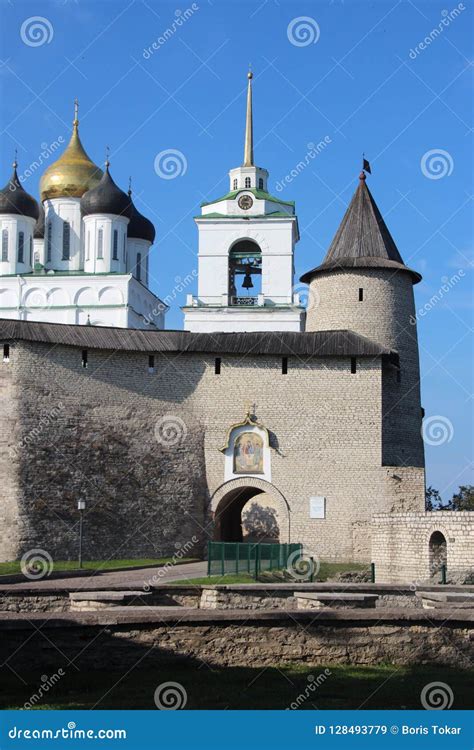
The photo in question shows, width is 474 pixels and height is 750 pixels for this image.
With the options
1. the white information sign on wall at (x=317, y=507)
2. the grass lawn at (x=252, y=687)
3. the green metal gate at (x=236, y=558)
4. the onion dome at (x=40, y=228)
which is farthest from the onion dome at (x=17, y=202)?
the grass lawn at (x=252, y=687)

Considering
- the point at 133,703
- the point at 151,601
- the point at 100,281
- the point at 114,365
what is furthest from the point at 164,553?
the point at 100,281

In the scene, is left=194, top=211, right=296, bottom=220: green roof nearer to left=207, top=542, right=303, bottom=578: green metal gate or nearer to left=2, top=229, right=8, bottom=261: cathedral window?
left=2, top=229, right=8, bottom=261: cathedral window

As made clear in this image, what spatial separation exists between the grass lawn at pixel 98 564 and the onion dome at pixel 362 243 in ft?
25.6

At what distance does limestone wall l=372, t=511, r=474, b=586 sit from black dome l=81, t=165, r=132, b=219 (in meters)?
19.1

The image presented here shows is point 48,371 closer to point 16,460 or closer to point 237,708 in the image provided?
point 16,460

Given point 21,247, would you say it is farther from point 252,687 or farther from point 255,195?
point 252,687

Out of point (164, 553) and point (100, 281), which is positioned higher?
point (100, 281)

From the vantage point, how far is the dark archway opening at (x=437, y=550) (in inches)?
853

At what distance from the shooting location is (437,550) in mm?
21828

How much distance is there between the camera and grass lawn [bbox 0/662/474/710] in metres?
9.29

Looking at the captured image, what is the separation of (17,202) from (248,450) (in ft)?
62.8

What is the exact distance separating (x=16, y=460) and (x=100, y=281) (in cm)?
1868

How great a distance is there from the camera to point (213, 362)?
2614cm

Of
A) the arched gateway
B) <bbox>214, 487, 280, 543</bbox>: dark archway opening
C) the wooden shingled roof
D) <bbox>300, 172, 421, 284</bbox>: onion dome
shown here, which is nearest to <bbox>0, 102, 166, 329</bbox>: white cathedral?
<bbox>300, 172, 421, 284</bbox>: onion dome
